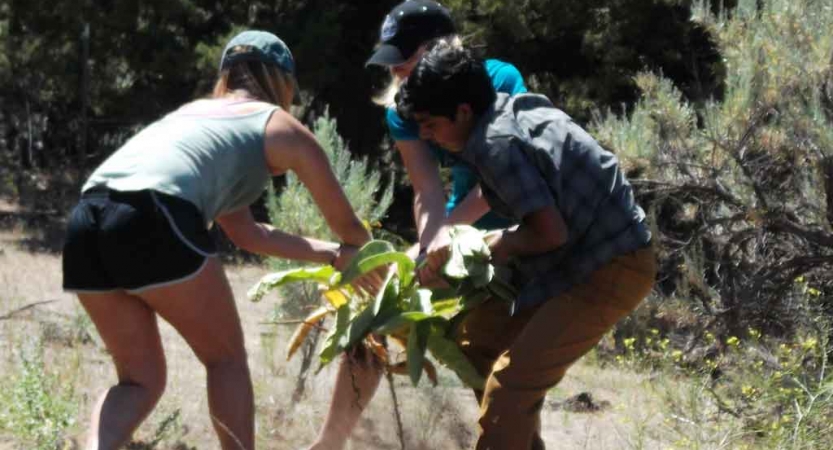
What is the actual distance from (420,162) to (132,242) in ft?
3.83

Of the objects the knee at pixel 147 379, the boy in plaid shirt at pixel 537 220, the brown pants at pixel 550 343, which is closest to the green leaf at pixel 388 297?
the boy in plaid shirt at pixel 537 220

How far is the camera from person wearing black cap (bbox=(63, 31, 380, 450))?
11.6ft

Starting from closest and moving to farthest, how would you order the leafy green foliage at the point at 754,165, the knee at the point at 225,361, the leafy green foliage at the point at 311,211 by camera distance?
the knee at the point at 225,361 < the leafy green foliage at the point at 754,165 < the leafy green foliage at the point at 311,211

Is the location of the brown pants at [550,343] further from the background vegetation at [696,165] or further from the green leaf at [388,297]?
the background vegetation at [696,165]

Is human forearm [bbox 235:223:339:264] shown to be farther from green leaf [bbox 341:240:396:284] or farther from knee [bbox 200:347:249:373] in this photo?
knee [bbox 200:347:249:373]

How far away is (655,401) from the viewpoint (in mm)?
5703

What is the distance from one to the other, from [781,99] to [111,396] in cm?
341

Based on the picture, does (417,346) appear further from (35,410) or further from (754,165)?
(754,165)

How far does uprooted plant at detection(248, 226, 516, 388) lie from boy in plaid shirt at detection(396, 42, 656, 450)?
6.9 inches

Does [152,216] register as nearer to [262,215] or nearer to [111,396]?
[111,396]

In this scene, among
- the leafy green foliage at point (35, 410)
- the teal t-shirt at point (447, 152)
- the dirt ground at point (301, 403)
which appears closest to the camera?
the teal t-shirt at point (447, 152)

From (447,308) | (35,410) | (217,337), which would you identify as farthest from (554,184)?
(35,410)

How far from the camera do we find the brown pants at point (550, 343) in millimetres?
3717

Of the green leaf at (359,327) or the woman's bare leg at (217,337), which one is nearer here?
the woman's bare leg at (217,337)
